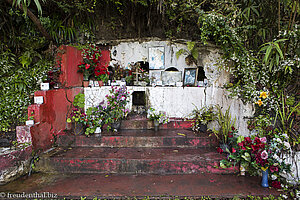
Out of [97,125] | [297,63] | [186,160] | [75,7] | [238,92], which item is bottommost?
[186,160]

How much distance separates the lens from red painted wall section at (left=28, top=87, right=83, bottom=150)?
142 inches

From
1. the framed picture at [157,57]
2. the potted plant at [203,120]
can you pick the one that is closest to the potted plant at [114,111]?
the framed picture at [157,57]

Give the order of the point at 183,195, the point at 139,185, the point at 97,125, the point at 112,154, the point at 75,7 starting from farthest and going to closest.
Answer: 1. the point at 75,7
2. the point at 97,125
3. the point at 112,154
4. the point at 139,185
5. the point at 183,195

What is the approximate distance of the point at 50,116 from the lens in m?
3.93

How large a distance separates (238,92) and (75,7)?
4.65m

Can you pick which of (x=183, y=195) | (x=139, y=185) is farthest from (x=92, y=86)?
(x=183, y=195)

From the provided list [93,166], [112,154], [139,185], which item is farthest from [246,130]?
[93,166]

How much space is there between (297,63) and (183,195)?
307 cm

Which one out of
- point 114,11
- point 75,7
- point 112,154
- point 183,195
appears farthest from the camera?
point 114,11

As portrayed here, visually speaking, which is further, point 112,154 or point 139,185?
point 112,154

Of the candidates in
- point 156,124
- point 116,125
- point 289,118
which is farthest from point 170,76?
point 289,118

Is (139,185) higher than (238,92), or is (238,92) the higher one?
(238,92)

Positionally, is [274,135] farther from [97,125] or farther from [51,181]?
[51,181]

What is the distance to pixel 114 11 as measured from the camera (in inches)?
210
